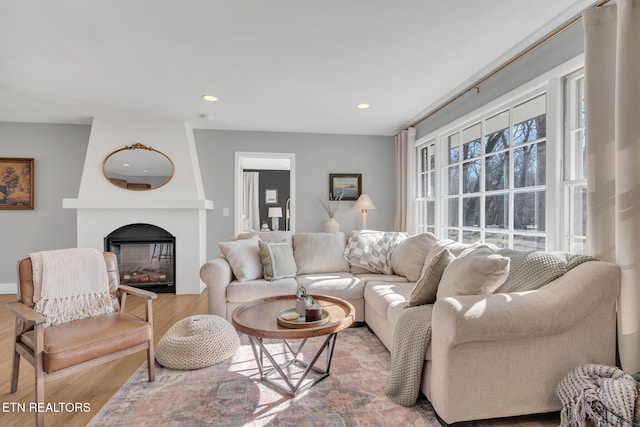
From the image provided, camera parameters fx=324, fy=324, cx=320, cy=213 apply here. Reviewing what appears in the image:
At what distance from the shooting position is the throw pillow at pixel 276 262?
10.3 ft

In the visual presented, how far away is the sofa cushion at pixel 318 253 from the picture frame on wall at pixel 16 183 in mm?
3811

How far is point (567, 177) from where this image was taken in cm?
222

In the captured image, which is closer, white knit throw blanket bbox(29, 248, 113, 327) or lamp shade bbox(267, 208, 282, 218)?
white knit throw blanket bbox(29, 248, 113, 327)

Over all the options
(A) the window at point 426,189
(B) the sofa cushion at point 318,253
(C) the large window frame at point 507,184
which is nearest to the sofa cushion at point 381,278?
(B) the sofa cushion at point 318,253

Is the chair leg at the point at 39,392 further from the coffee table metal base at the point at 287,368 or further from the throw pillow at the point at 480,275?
the throw pillow at the point at 480,275

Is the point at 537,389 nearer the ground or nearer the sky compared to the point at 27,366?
nearer the sky

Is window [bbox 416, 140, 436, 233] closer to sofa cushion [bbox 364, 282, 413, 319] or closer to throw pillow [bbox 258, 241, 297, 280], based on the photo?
sofa cushion [bbox 364, 282, 413, 319]

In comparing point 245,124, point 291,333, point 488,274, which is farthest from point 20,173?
point 488,274

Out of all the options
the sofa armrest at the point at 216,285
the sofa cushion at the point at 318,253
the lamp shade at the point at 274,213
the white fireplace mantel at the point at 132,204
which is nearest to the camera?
the sofa armrest at the point at 216,285

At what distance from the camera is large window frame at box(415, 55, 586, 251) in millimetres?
2236

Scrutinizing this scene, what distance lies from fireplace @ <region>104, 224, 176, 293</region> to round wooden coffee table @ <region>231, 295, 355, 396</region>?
2.73 meters

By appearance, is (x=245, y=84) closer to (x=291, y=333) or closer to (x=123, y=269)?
(x=291, y=333)

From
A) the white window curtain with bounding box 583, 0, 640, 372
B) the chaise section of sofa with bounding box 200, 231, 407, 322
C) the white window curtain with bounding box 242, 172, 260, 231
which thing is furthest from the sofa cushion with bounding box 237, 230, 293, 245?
the white window curtain with bounding box 242, 172, 260, 231

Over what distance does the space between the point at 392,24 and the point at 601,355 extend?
2.28m
